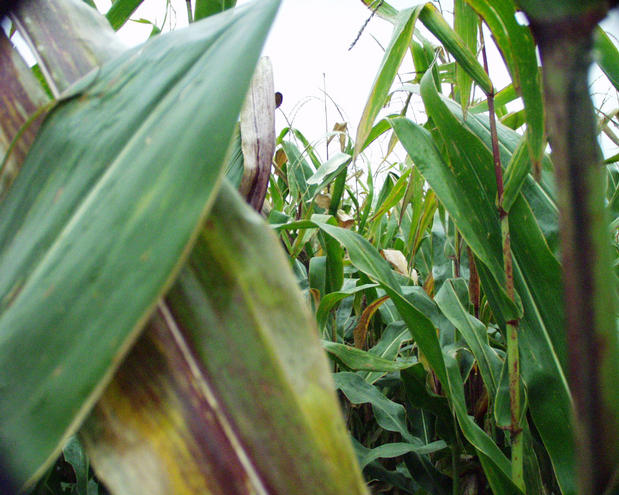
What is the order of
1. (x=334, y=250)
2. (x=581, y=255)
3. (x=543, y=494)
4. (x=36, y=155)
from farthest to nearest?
(x=334, y=250) → (x=543, y=494) → (x=36, y=155) → (x=581, y=255)

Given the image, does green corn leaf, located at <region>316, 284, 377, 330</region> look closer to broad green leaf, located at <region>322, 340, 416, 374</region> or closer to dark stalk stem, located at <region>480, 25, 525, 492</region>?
broad green leaf, located at <region>322, 340, 416, 374</region>

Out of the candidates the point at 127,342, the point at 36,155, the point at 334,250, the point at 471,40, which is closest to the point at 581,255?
the point at 127,342

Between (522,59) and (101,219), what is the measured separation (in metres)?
0.31

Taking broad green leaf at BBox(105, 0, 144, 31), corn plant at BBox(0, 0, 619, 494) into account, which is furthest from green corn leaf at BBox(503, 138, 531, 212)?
broad green leaf at BBox(105, 0, 144, 31)

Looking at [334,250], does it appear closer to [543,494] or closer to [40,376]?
[543,494]

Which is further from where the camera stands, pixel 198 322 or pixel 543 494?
pixel 543 494

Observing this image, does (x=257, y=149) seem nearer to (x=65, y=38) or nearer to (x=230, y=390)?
(x=65, y=38)

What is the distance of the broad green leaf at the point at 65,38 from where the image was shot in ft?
0.77

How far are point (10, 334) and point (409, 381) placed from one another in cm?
51

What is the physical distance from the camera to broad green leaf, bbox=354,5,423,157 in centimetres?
44

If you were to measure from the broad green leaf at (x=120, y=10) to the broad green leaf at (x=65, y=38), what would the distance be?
29 cm

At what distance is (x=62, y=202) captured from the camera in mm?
179

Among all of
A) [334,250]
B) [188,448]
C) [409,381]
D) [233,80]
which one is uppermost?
[233,80]

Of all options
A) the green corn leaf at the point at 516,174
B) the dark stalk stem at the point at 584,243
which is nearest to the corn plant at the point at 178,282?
the dark stalk stem at the point at 584,243
